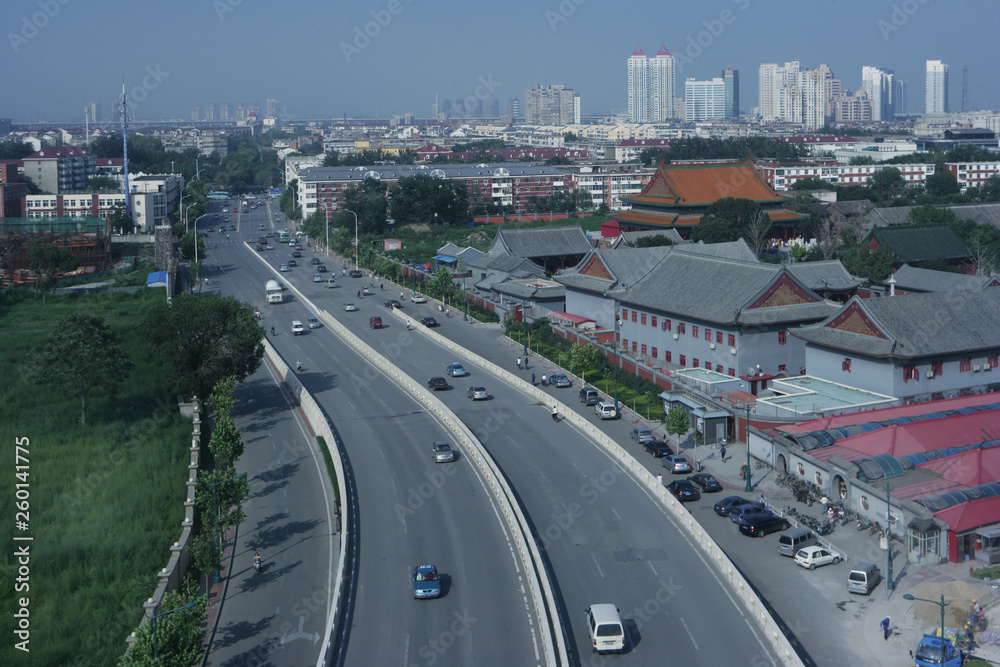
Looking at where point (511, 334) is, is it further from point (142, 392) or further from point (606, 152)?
point (606, 152)

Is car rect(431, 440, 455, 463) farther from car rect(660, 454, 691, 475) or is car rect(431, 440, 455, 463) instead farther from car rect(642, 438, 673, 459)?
car rect(660, 454, 691, 475)

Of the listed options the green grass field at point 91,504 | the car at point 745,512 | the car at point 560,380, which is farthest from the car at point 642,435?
the green grass field at point 91,504

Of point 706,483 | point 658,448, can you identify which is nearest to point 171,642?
point 706,483

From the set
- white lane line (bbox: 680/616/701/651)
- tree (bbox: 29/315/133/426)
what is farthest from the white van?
tree (bbox: 29/315/133/426)

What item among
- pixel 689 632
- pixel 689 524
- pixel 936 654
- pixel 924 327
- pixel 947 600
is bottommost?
pixel 689 632

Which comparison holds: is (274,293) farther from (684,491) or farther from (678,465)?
(684,491)
